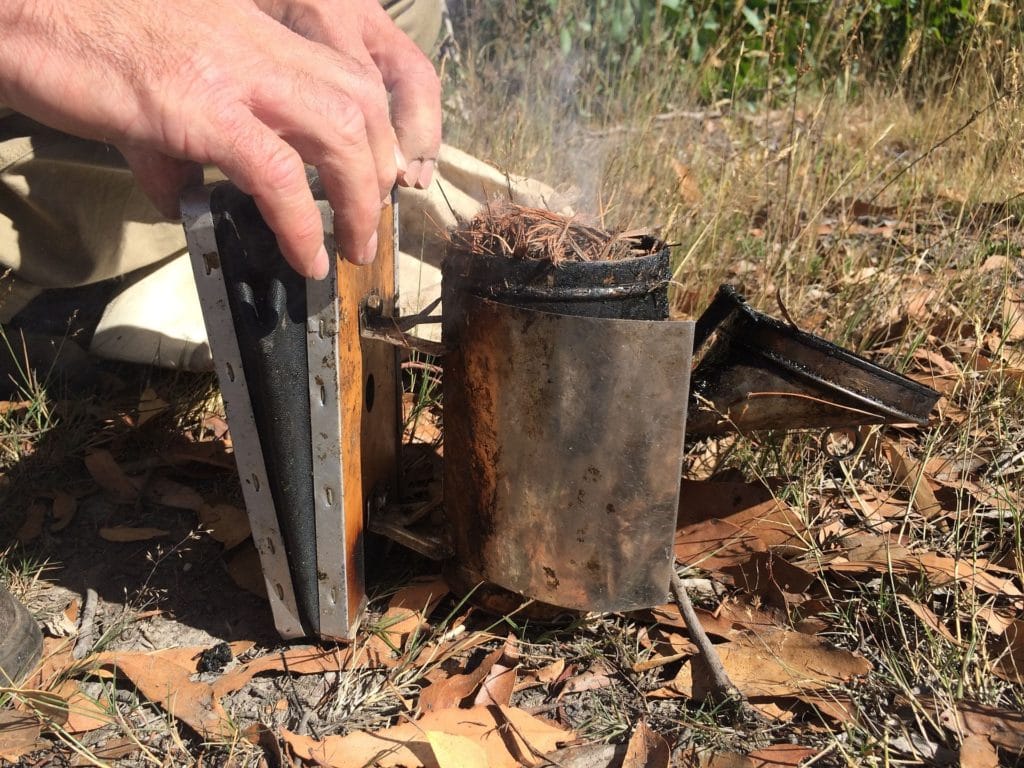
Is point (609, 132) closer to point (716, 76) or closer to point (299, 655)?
point (716, 76)

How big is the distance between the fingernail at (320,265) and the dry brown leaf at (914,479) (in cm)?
138

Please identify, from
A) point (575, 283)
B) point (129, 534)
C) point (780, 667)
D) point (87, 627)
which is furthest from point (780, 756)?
point (129, 534)

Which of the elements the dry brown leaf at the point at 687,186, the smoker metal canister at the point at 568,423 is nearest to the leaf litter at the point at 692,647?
the smoker metal canister at the point at 568,423

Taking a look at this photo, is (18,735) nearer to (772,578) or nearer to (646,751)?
(646,751)

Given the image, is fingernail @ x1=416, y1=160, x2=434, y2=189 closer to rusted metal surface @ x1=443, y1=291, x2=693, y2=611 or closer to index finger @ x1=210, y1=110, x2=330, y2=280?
rusted metal surface @ x1=443, y1=291, x2=693, y2=611

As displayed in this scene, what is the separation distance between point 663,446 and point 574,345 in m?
0.23

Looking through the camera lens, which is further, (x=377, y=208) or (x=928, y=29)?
(x=928, y=29)

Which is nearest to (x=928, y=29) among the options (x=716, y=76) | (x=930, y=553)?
(x=716, y=76)

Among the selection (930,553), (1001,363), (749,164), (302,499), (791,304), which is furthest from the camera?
(749,164)

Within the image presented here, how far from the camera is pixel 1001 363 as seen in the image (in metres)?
2.24

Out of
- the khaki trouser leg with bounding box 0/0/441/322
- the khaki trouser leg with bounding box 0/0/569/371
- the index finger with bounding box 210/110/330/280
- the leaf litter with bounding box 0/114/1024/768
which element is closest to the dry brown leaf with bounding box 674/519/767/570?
the leaf litter with bounding box 0/114/1024/768

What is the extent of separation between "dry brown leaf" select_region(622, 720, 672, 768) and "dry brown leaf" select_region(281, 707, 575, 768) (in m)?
0.11

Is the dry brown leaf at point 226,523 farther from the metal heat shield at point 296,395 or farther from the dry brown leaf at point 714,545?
the dry brown leaf at point 714,545

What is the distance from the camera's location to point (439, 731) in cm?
152
